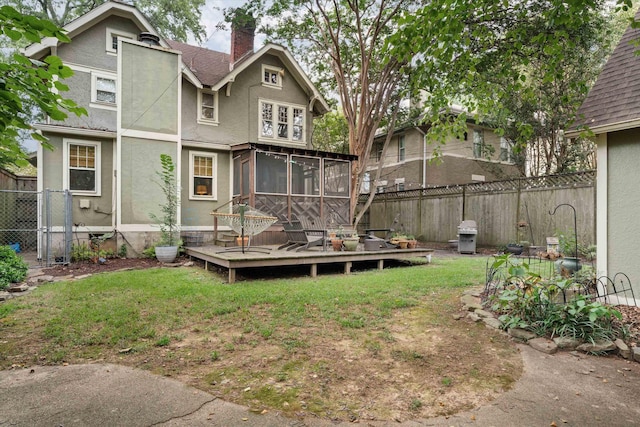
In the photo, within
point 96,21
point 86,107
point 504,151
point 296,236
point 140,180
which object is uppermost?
point 96,21

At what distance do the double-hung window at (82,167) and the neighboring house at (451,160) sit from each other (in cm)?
1242

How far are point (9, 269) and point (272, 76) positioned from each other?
973 cm

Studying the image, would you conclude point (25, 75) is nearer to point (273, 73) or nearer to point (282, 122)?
point (282, 122)

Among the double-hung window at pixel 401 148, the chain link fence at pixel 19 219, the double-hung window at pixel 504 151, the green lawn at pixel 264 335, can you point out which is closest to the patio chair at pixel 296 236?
the green lawn at pixel 264 335

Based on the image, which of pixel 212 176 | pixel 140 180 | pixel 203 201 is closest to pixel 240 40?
pixel 212 176

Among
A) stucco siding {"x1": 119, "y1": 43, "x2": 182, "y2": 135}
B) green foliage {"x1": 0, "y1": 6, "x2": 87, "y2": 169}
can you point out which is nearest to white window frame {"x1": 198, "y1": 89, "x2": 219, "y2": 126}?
stucco siding {"x1": 119, "y1": 43, "x2": 182, "y2": 135}

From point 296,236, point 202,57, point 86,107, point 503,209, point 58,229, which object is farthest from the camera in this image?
point 202,57

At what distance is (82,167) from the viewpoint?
383 inches

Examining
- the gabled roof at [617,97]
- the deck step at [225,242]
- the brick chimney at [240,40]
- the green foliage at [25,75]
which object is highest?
the brick chimney at [240,40]

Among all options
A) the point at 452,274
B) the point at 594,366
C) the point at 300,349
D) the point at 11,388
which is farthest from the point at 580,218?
the point at 11,388

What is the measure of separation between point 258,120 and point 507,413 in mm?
11557

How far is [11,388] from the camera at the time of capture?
2508 millimetres

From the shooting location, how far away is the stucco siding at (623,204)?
433 cm

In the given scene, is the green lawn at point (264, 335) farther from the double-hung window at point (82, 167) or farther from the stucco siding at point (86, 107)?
the stucco siding at point (86, 107)
